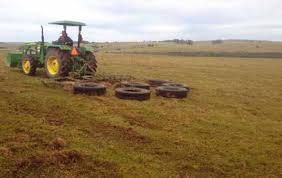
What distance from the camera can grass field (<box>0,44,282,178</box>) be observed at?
7277 millimetres

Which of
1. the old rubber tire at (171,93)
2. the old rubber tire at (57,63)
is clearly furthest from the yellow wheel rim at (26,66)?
the old rubber tire at (171,93)

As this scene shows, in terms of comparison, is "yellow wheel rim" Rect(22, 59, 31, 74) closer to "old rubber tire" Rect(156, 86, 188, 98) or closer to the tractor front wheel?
the tractor front wheel

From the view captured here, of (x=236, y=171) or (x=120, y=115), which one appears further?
(x=120, y=115)

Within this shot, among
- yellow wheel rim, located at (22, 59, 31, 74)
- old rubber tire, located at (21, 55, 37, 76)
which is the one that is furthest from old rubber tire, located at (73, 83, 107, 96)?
yellow wheel rim, located at (22, 59, 31, 74)

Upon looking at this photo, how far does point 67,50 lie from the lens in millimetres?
17469

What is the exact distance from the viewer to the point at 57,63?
1747 cm

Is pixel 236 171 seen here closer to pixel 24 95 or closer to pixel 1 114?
pixel 1 114

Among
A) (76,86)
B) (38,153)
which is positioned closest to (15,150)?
(38,153)

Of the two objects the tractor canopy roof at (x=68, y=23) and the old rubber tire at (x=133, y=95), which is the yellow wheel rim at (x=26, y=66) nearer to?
the tractor canopy roof at (x=68, y=23)

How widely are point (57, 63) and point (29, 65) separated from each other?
265cm

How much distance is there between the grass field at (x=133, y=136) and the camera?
7277 mm

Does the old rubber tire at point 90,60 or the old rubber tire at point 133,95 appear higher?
the old rubber tire at point 90,60

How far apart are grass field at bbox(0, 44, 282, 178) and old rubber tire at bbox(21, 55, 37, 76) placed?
4.52 m

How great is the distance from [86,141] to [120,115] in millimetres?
2958
